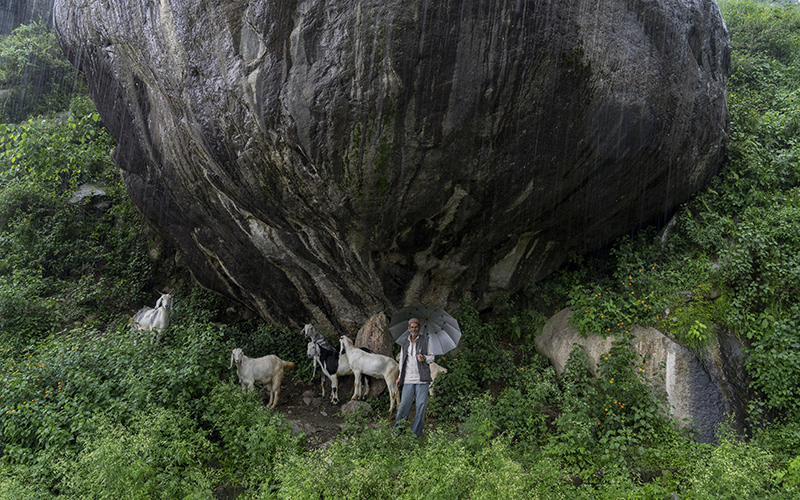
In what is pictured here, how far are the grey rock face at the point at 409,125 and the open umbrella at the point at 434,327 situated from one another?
1.01 m

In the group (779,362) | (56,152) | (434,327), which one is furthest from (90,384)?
(779,362)

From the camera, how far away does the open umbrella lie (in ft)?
18.9

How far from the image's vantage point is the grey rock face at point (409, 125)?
178 inches

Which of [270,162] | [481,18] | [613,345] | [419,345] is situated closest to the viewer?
[481,18]

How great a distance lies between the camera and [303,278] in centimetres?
766

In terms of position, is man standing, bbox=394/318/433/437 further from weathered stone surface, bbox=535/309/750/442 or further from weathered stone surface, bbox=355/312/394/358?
weathered stone surface, bbox=535/309/750/442

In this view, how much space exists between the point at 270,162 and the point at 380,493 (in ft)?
12.3

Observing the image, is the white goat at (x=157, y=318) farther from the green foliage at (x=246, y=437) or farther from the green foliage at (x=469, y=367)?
the green foliage at (x=469, y=367)

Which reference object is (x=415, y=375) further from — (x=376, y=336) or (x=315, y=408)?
(x=315, y=408)

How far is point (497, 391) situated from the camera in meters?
6.99

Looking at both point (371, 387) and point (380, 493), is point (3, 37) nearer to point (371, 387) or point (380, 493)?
point (371, 387)

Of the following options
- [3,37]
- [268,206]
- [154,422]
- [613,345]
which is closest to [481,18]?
[268,206]

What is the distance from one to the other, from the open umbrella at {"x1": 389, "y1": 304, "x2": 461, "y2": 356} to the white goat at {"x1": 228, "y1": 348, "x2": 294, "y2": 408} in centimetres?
211

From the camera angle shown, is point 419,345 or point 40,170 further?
point 40,170
